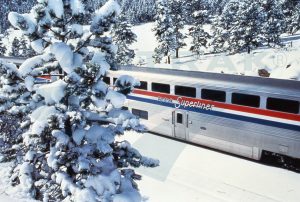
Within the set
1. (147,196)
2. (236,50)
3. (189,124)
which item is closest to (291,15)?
(236,50)

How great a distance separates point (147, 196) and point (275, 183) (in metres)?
5.33

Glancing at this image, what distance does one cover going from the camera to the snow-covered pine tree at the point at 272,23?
56.1 metres

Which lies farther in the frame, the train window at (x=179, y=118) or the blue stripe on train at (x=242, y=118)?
the train window at (x=179, y=118)

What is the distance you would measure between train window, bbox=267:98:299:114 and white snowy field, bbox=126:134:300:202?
2.86 metres

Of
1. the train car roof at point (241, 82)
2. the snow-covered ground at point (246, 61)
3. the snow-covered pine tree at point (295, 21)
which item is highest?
the snow-covered pine tree at point (295, 21)

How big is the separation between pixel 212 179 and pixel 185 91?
193 inches

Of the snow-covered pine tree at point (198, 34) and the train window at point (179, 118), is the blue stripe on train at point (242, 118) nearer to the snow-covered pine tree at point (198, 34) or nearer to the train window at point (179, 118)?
the train window at point (179, 118)

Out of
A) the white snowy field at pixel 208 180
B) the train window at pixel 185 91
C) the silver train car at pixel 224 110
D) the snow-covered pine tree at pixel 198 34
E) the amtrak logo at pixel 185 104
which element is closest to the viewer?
the white snowy field at pixel 208 180

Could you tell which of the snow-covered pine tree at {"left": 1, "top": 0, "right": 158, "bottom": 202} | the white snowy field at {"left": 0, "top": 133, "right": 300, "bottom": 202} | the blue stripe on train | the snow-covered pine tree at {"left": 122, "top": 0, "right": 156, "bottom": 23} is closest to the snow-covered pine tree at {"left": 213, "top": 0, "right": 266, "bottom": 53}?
the blue stripe on train

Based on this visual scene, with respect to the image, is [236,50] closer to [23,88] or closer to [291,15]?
[291,15]

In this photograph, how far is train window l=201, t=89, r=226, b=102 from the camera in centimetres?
1530

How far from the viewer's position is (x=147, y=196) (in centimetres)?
1266

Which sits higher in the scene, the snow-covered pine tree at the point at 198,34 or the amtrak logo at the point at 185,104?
the snow-covered pine tree at the point at 198,34

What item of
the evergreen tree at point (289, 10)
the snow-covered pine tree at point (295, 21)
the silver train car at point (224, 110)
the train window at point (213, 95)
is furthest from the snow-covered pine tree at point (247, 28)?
the train window at point (213, 95)
